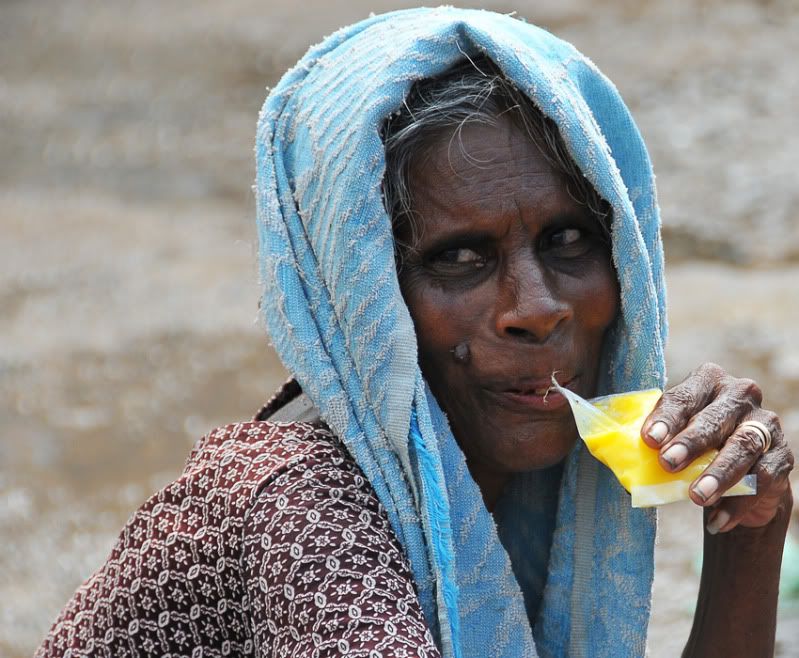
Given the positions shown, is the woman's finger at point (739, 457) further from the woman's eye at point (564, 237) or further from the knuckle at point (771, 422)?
the woman's eye at point (564, 237)

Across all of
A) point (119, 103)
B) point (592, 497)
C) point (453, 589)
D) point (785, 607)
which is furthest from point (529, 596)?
point (119, 103)

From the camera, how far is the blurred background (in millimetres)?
5363

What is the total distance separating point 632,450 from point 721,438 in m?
0.15

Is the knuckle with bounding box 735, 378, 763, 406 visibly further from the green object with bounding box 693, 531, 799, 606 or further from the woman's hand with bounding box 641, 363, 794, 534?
the green object with bounding box 693, 531, 799, 606

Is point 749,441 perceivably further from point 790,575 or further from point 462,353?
point 790,575

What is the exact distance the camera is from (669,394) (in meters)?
2.01

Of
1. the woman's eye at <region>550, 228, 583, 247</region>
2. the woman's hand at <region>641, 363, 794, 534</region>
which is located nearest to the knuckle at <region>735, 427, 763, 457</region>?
the woman's hand at <region>641, 363, 794, 534</region>

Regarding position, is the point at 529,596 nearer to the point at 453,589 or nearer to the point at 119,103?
the point at 453,589

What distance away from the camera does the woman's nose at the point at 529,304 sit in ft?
6.62

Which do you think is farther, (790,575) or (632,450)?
(790,575)

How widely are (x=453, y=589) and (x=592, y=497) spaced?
45cm

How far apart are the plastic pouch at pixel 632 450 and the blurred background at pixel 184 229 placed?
2.00m

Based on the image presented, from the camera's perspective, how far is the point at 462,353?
2.08 metres

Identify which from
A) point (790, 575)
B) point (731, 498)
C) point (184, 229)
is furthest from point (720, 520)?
point (184, 229)
